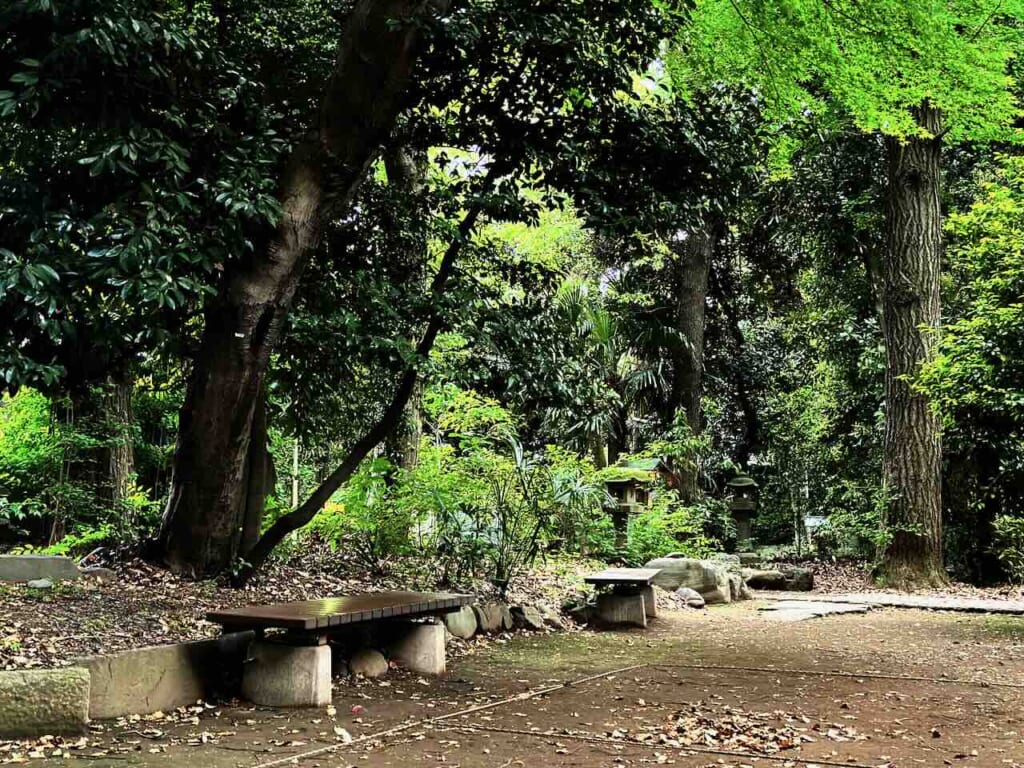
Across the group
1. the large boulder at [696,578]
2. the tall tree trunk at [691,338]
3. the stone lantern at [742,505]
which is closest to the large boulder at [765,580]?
the large boulder at [696,578]

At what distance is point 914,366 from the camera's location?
11.2 meters

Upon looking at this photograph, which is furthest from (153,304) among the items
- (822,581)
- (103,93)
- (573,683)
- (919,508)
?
(822,581)

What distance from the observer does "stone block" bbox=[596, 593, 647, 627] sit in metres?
7.98

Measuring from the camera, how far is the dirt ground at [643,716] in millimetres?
3650

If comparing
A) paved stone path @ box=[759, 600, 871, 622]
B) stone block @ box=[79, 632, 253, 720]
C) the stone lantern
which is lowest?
paved stone path @ box=[759, 600, 871, 622]

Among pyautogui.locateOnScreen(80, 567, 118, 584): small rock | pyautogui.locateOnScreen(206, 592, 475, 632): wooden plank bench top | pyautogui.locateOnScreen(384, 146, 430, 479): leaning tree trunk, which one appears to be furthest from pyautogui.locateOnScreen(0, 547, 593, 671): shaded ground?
pyautogui.locateOnScreen(384, 146, 430, 479): leaning tree trunk

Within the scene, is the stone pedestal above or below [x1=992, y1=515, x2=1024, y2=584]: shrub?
below

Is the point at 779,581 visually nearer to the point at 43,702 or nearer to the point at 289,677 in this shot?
the point at 289,677

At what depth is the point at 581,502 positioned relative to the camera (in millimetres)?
8984

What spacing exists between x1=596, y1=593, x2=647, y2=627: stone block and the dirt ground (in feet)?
3.61

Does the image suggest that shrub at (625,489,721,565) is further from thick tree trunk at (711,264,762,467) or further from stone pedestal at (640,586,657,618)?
thick tree trunk at (711,264,762,467)

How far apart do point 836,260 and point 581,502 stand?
9588 mm

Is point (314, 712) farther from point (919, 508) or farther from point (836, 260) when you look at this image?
point (836, 260)

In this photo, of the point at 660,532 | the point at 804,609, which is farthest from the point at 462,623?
the point at 660,532
